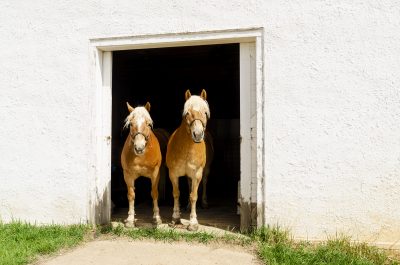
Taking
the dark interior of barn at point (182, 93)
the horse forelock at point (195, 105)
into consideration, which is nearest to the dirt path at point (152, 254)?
the horse forelock at point (195, 105)

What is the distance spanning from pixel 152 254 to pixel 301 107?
2.81m

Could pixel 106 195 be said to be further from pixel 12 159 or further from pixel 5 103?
pixel 5 103

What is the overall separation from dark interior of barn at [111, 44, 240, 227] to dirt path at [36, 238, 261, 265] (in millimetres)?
3266

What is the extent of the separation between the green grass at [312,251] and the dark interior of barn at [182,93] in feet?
10.9

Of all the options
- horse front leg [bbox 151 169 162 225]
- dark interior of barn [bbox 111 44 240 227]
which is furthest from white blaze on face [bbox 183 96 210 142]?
dark interior of barn [bbox 111 44 240 227]

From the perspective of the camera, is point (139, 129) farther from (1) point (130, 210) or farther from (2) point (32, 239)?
(2) point (32, 239)

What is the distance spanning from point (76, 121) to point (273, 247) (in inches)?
139

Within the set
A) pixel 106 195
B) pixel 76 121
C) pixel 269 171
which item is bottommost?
pixel 106 195

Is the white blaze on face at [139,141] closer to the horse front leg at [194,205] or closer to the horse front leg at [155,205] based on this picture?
the horse front leg at [155,205]

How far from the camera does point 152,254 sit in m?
4.55

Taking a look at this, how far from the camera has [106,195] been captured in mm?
5910

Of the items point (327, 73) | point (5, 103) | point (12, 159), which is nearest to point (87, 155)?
point (12, 159)

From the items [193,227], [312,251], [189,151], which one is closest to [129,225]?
[193,227]

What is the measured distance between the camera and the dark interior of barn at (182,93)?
923 centimetres
